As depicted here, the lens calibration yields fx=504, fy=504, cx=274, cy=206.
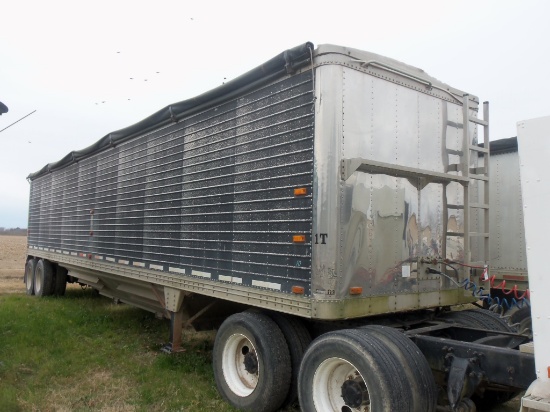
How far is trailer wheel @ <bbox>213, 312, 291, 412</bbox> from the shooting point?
15.0 ft

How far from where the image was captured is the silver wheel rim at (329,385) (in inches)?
154

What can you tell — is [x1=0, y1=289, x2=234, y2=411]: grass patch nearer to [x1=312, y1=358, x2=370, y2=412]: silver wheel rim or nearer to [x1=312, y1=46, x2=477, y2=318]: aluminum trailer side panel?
[x1=312, y1=358, x2=370, y2=412]: silver wheel rim

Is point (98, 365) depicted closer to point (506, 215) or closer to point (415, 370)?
point (415, 370)

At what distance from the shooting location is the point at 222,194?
5.45m

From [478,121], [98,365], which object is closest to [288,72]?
[478,121]

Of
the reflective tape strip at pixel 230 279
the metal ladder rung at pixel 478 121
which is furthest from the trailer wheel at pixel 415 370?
the metal ladder rung at pixel 478 121


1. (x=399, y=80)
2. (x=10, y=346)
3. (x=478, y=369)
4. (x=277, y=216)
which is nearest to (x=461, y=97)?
(x=399, y=80)

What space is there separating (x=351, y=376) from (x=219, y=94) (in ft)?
10.8

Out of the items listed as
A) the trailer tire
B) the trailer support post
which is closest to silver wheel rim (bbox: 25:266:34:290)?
the trailer tire

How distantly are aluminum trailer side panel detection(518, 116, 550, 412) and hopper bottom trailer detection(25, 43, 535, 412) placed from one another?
2.02ft

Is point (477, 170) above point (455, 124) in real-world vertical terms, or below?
below

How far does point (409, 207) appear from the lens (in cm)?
460

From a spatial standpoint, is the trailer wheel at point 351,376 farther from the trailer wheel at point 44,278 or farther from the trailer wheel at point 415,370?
the trailer wheel at point 44,278

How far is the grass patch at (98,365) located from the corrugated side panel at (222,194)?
1206 mm
